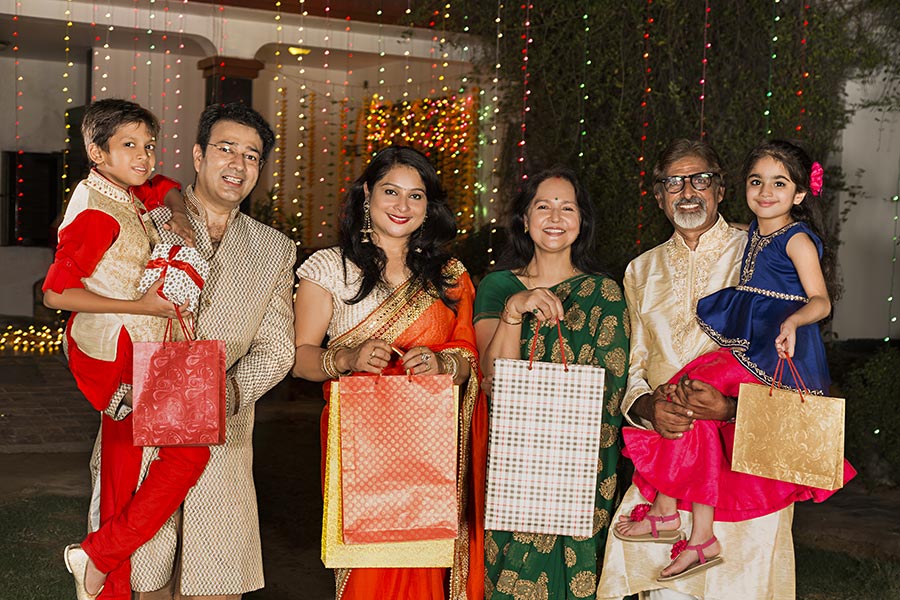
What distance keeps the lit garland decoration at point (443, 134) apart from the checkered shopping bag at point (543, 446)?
21.7ft

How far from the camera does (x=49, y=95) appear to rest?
1207 centimetres

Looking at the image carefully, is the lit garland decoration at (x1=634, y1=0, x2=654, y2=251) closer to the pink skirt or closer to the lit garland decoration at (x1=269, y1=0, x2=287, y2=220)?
the lit garland decoration at (x1=269, y1=0, x2=287, y2=220)

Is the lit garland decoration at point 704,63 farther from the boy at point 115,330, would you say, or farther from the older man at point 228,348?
the boy at point 115,330

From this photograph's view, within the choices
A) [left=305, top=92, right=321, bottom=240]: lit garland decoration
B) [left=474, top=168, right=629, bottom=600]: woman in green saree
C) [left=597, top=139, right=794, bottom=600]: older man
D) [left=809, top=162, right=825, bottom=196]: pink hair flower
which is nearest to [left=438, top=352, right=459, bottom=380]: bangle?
[left=474, top=168, right=629, bottom=600]: woman in green saree

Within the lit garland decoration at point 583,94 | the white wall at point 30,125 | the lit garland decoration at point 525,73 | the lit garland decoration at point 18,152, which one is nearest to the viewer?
the lit garland decoration at point 583,94

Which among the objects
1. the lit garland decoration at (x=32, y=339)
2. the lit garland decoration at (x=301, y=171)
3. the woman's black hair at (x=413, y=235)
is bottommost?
the lit garland decoration at (x=32, y=339)

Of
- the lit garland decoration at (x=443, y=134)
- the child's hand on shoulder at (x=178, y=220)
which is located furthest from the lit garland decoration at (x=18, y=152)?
the child's hand on shoulder at (x=178, y=220)

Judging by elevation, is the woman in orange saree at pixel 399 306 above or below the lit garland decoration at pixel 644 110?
below

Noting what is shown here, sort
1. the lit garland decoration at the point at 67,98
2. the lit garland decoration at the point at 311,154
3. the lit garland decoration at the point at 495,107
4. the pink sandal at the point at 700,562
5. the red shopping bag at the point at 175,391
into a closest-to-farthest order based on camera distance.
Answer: the red shopping bag at the point at 175,391
the pink sandal at the point at 700,562
the lit garland decoration at the point at 495,107
the lit garland decoration at the point at 67,98
the lit garland decoration at the point at 311,154

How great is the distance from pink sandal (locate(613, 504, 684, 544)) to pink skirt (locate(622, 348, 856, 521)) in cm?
4

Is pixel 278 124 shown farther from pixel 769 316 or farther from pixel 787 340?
pixel 787 340

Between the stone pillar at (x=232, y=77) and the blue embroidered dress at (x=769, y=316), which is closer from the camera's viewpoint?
the blue embroidered dress at (x=769, y=316)

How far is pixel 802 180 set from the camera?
8.80 ft

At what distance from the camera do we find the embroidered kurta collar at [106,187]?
2.55 meters
